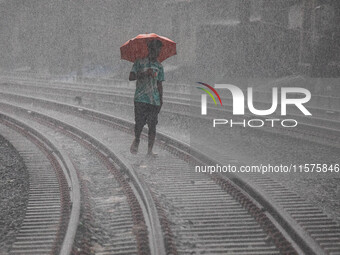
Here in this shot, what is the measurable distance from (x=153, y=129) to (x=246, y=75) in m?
16.3

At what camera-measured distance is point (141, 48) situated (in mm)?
6805

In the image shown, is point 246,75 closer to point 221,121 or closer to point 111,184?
point 221,121

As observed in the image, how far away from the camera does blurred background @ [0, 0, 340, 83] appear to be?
1980 cm

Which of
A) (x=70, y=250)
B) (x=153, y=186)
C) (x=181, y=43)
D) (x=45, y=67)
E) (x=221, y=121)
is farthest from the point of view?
(x=45, y=67)

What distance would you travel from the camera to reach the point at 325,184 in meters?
6.15

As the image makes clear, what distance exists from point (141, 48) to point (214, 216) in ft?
10.7

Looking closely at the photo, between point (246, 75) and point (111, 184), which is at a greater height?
point (246, 75)

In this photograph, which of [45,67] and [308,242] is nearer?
[308,242]

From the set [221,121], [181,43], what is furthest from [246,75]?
[221,121]

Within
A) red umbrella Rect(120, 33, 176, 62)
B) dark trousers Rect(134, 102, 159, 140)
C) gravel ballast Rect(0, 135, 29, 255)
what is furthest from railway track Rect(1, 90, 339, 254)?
red umbrella Rect(120, 33, 176, 62)

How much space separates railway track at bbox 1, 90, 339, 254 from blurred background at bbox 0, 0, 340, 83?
569 inches

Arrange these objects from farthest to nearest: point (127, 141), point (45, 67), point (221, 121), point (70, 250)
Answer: point (45, 67) → point (221, 121) → point (127, 141) → point (70, 250)

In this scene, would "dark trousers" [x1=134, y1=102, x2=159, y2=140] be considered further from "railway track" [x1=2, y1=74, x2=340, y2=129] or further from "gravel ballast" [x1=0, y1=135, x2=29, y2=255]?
"railway track" [x1=2, y1=74, x2=340, y2=129]

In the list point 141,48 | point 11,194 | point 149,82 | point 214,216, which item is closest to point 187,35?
point 141,48
